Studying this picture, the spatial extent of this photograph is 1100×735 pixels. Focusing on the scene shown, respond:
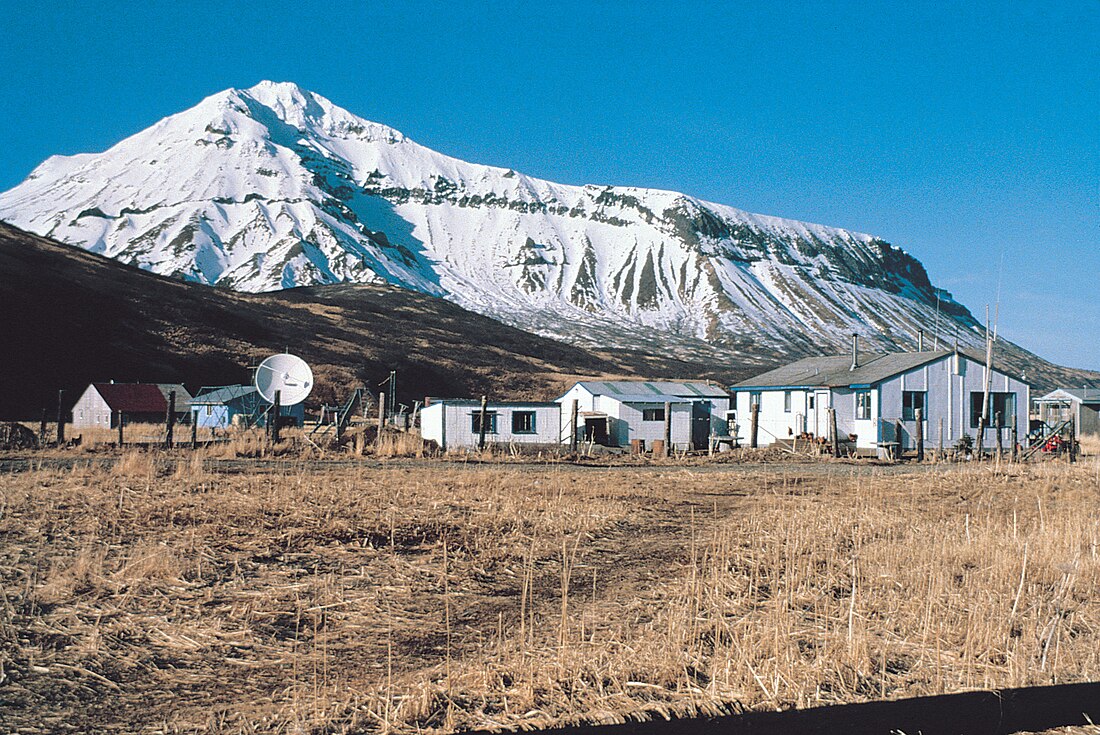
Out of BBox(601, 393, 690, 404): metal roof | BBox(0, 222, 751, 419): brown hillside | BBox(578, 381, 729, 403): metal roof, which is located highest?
BBox(0, 222, 751, 419): brown hillside

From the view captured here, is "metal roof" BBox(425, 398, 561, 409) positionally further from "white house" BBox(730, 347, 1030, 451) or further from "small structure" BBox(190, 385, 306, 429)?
"small structure" BBox(190, 385, 306, 429)

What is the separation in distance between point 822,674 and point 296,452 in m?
23.8

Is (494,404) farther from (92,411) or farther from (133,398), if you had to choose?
(92,411)

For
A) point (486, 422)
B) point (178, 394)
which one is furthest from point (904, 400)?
point (178, 394)

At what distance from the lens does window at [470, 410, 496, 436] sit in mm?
36719

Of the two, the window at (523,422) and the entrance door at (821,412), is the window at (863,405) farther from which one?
the window at (523,422)

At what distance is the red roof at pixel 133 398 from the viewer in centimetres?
5378

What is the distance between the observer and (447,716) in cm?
527

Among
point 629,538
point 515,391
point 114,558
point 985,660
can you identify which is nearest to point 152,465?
point 114,558

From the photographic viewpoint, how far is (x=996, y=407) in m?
40.8

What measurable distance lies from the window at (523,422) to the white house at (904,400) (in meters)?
9.37

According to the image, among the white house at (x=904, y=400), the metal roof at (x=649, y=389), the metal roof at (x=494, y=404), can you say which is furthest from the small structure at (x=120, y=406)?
the white house at (x=904, y=400)

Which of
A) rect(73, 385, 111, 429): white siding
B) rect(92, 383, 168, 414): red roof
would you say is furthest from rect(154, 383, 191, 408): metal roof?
rect(73, 385, 111, 429): white siding

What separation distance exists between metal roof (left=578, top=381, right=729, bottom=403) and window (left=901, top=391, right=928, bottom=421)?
8905 mm
